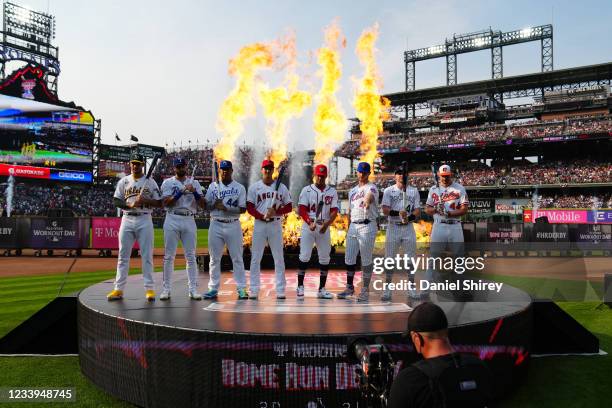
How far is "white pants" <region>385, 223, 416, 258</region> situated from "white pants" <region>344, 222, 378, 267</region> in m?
0.35

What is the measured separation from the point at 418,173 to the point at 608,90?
21.3 m

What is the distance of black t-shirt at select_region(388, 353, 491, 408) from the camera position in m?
1.96

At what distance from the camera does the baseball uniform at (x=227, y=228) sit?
6.92 metres

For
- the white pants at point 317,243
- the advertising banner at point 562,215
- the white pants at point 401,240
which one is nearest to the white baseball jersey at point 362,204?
the white pants at point 401,240

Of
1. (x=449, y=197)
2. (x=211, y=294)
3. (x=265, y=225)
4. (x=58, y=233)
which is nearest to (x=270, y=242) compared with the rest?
(x=265, y=225)

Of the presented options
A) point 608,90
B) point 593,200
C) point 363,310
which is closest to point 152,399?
point 363,310

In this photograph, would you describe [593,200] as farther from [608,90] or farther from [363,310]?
[363,310]

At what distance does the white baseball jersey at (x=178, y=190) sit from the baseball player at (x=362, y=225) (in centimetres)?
236

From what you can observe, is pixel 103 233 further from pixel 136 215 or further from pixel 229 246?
pixel 229 246

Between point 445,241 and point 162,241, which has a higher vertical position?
point 445,241

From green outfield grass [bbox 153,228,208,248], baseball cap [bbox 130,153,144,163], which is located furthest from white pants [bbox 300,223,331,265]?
green outfield grass [bbox 153,228,208,248]

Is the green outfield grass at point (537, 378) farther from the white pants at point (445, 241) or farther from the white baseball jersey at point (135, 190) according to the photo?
the white baseball jersey at point (135, 190)

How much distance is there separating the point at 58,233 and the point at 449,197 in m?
19.5

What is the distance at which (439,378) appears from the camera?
6.48ft
